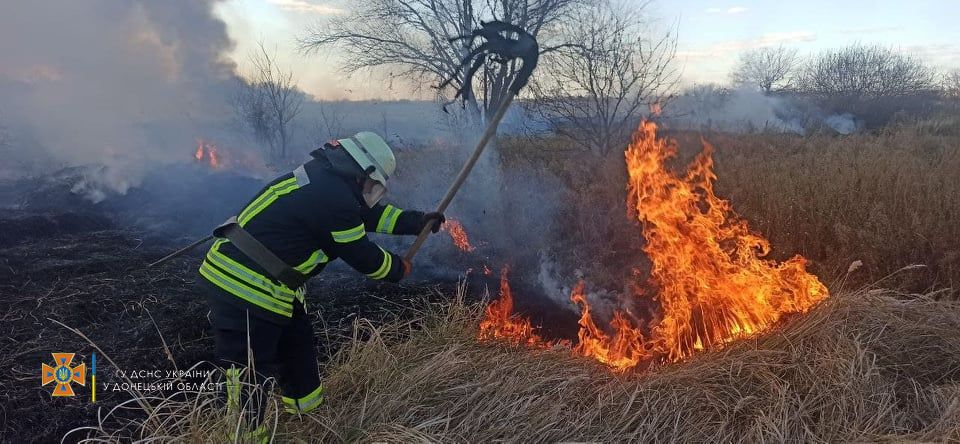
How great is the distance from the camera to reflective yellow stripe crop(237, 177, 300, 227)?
9.64 feet

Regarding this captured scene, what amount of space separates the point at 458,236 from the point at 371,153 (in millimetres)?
5005

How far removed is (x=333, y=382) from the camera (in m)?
3.49

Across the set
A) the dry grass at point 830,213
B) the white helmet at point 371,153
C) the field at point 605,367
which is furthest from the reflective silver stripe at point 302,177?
the dry grass at point 830,213

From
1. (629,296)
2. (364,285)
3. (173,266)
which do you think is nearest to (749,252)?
(629,296)

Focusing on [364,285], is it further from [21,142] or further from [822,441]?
[21,142]

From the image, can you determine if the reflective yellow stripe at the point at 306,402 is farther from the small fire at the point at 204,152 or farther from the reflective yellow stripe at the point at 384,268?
the small fire at the point at 204,152

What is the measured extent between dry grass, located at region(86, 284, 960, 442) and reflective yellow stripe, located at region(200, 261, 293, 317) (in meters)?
0.59

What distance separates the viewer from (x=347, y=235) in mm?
2945

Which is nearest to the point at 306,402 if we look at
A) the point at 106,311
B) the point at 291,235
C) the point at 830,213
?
the point at 291,235

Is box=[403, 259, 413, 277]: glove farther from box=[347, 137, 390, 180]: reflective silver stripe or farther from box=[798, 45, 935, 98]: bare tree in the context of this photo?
box=[798, 45, 935, 98]: bare tree

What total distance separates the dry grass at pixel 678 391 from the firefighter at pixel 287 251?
1.26 ft

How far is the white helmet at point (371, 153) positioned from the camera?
3010mm

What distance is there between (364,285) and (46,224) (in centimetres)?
774

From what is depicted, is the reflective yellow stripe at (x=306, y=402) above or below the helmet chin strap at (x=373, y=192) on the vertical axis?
below
